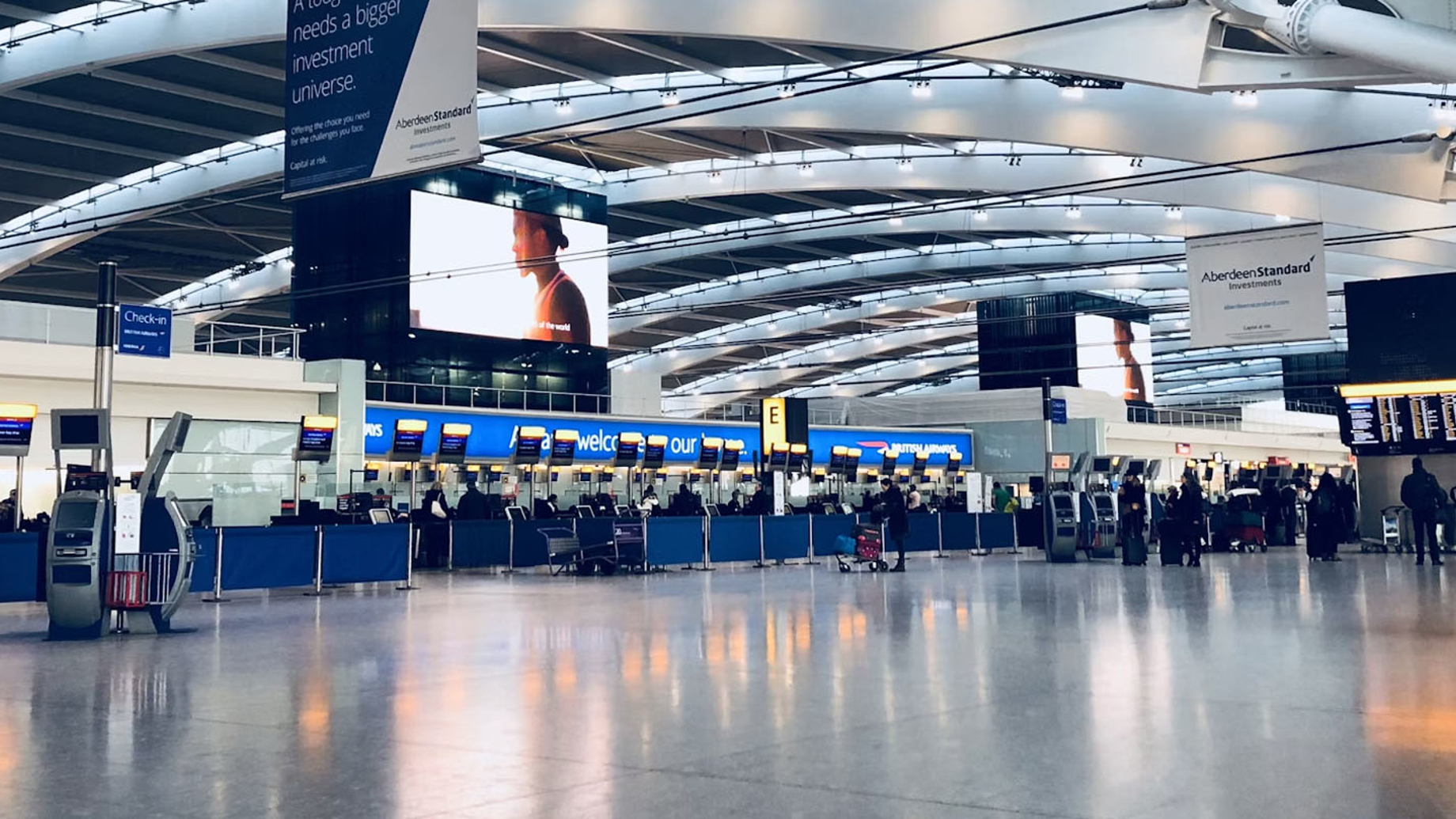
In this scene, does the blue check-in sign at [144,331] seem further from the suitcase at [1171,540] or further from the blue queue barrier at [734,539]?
the suitcase at [1171,540]

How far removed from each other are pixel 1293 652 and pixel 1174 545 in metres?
12.6

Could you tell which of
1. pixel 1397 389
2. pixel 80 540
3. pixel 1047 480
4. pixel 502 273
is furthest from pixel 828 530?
pixel 80 540

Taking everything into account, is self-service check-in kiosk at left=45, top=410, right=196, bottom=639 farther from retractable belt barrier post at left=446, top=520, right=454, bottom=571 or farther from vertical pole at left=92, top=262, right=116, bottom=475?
retractable belt barrier post at left=446, top=520, right=454, bottom=571

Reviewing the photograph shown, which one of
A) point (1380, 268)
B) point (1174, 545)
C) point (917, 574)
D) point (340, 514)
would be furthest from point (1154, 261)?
point (340, 514)

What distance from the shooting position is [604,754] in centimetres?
577

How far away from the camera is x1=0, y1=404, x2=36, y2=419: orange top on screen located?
21.1 meters

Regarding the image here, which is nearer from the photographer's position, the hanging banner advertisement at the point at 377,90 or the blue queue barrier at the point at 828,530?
the hanging banner advertisement at the point at 377,90

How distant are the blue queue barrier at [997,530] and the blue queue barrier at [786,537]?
201 inches

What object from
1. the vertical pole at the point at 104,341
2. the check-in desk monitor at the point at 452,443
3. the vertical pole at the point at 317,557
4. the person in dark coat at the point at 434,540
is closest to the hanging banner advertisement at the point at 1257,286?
the vertical pole at the point at 317,557

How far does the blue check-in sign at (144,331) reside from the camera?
52.1ft

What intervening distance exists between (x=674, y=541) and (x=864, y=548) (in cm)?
328

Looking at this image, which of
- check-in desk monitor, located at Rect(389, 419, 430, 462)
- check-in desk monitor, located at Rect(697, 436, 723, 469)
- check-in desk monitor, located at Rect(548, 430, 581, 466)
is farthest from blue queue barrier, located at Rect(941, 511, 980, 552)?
check-in desk monitor, located at Rect(389, 419, 430, 462)

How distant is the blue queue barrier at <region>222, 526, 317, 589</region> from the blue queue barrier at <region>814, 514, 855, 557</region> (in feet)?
36.2

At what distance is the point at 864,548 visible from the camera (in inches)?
847
